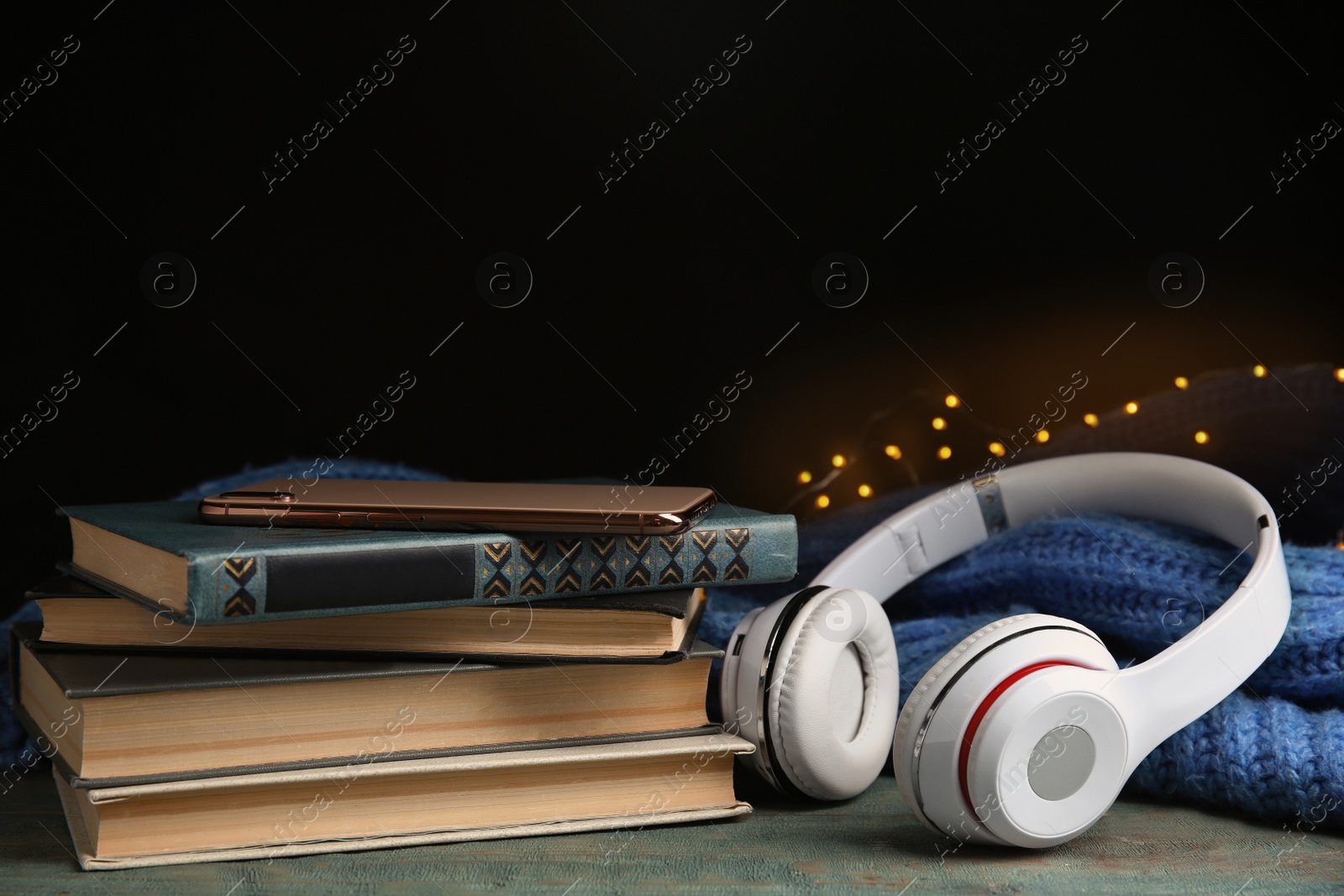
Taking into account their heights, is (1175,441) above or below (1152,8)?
below

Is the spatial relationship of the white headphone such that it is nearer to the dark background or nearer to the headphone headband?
the headphone headband

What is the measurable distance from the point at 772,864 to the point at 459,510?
298mm

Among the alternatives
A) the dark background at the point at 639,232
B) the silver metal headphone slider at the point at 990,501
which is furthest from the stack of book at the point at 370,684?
the dark background at the point at 639,232

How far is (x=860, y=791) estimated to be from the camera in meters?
0.83

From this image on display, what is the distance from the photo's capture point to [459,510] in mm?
771

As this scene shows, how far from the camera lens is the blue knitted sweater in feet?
2.58

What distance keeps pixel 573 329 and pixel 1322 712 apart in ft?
2.52

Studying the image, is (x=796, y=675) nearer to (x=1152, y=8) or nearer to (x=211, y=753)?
(x=211, y=753)

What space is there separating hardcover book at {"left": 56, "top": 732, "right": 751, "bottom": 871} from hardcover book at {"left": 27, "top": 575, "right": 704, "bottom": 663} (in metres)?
0.07

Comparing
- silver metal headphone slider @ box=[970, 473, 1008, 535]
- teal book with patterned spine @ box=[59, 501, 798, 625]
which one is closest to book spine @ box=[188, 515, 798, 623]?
teal book with patterned spine @ box=[59, 501, 798, 625]

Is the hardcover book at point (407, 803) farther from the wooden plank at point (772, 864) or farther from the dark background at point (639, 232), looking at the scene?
the dark background at point (639, 232)

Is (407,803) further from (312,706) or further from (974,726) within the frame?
(974,726)

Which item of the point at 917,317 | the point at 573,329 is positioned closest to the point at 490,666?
the point at 573,329

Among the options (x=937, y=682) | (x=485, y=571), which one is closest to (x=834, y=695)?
(x=937, y=682)
